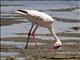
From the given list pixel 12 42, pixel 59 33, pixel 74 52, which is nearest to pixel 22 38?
pixel 12 42

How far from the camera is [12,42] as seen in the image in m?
14.9

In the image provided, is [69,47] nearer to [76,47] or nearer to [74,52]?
[76,47]

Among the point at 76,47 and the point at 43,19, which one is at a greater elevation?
the point at 43,19

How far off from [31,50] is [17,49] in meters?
0.55

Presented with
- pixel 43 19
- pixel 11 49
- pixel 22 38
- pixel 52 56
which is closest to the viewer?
pixel 52 56

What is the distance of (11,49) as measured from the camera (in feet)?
43.5

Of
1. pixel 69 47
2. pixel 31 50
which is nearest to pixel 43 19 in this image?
pixel 31 50

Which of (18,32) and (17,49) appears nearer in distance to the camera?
(17,49)

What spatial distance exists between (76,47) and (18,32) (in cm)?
458

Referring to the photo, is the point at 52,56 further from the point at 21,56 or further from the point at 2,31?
the point at 2,31

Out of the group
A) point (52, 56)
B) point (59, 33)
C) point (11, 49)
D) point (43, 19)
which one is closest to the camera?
point (52, 56)

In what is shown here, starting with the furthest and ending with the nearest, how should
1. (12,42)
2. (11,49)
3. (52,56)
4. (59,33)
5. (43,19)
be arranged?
(59,33) < (12,42) < (11,49) < (43,19) < (52,56)

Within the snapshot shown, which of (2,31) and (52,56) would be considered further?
(2,31)

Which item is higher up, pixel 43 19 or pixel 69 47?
pixel 43 19
